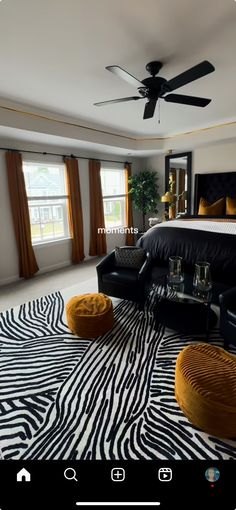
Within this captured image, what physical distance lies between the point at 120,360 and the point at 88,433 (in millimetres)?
706

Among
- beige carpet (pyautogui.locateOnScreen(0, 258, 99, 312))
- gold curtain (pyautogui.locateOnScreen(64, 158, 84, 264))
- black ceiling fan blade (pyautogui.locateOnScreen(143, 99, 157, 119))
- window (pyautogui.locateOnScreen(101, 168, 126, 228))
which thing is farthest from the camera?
window (pyautogui.locateOnScreen(101, 168, 126, 228))

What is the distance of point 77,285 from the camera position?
13.1 ft

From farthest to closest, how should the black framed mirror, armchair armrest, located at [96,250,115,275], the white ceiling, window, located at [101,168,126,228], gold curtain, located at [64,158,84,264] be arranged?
window, located at [101,168,126,228] → the black framed mirror → gold curtain, located at [64,158,84,264] → armchair armrest, located at [96,250,115,275] → the white ceiling

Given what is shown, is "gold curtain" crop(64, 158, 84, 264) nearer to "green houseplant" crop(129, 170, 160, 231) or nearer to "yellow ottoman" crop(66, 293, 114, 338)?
"green houseplant" crop(129, 170, 160, 231)

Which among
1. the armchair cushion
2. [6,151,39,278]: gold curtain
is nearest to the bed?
the armchair cushion

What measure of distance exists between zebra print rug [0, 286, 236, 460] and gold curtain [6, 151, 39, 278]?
176cm

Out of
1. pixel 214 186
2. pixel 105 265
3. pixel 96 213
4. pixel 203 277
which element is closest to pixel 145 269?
pixel 105 265

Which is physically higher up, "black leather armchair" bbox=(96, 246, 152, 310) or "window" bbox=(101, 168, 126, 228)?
"window" bbox=(101, 168, 126, 228)

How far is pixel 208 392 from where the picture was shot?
4.65ft

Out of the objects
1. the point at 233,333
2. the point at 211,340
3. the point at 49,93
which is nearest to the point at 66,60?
the point at 49,93

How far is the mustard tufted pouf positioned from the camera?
4.54ft

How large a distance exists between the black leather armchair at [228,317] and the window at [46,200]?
365 cm
